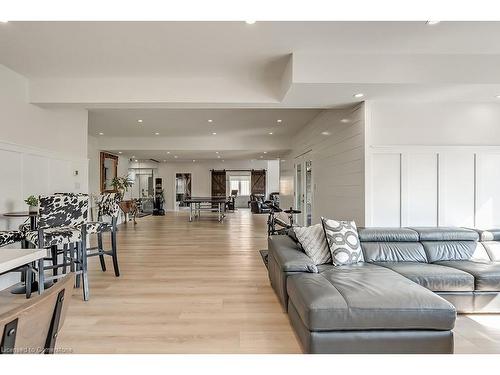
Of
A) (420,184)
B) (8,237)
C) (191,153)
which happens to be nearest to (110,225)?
(8,237)

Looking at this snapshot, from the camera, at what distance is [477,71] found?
3.41 metres

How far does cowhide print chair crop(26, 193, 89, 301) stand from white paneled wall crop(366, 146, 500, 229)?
149 inches

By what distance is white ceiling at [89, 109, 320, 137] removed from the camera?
6325 millimetres

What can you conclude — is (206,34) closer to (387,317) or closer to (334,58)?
(334,58)

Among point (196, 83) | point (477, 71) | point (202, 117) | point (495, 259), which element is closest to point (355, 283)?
point (495, 259)

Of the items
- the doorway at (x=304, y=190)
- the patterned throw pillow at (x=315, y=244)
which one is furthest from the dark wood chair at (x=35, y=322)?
the doorway at (x=304, y=190)

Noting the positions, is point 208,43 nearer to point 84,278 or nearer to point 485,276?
point 84,278

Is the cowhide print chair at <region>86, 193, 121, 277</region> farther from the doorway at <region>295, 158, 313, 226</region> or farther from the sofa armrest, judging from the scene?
the doorway at <region>295, 158, 313, 226</region>

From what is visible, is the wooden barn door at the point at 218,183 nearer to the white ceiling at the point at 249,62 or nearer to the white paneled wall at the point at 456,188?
the white ceiling at the point at 249,62

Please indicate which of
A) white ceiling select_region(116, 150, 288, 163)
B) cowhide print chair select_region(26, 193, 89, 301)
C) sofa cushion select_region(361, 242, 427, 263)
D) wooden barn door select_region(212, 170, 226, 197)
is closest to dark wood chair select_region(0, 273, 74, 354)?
cowhide print chair select_region(26, 193, 89, 301)

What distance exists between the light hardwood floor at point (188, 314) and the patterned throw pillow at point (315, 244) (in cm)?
65

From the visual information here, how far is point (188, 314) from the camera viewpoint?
2.77 metres

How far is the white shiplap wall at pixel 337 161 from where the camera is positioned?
175 inches

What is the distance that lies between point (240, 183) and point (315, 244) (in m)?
13.8
